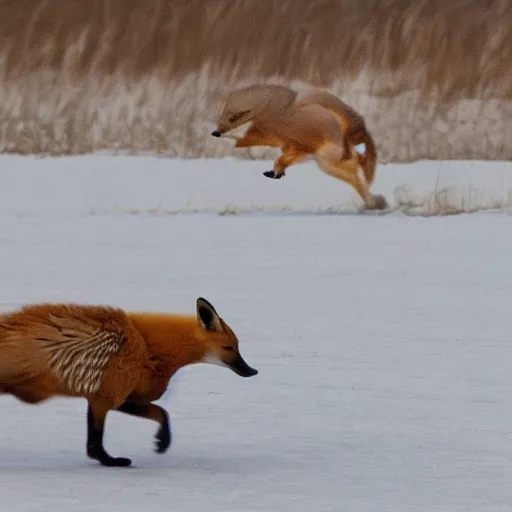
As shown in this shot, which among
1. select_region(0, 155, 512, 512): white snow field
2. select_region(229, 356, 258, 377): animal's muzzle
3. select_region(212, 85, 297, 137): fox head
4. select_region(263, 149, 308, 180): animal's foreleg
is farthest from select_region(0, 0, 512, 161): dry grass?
select_region(229, 356, 258, 377): animal's muzzle

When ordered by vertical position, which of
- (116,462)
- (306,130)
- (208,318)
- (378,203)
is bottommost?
(116,462)

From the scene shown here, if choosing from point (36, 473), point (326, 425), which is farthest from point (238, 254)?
point (36, 473)

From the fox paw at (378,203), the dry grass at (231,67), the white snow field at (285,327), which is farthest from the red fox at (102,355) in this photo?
the dry grass at (231,67)

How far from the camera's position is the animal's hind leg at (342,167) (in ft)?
41.3

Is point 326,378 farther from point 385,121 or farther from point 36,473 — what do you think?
point 385,121

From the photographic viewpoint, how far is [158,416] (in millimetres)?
5023

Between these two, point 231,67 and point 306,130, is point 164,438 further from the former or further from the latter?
point 231,67

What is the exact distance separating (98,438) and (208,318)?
0.49 m

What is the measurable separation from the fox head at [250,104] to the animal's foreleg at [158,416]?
825cm

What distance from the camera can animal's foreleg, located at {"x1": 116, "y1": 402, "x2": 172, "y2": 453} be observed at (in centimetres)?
500

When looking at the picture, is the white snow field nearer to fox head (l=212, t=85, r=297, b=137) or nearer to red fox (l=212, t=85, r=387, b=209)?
red fox (l=212, t=85, r=387, b=209)

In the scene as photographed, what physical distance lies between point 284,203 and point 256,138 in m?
0.88


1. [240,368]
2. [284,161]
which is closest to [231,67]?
[284,161]

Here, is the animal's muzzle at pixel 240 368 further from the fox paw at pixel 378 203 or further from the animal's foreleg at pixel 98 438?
the fox paw at pixel 378 203
